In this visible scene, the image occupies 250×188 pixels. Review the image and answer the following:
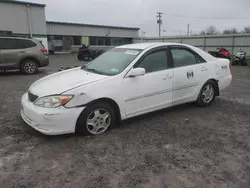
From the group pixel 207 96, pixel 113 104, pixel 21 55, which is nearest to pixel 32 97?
pixel 113 104

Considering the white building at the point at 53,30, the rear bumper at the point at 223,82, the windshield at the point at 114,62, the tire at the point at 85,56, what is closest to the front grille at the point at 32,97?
the windshield at the point at 114,62

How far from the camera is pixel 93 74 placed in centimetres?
396

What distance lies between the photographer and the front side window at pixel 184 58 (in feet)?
15.0

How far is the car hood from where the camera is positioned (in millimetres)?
3451

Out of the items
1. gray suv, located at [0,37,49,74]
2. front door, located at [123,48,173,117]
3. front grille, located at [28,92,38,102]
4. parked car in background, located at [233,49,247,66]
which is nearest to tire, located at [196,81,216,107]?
front door, located at [123,48,173,117]

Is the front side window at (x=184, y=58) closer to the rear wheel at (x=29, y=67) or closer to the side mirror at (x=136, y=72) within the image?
the side mirror at (x=136, y=72)

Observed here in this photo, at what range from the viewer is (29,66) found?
999cm

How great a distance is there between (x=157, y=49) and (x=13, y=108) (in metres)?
3.27

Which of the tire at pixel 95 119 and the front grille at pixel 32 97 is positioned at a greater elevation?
the front grille at pixel 32 97

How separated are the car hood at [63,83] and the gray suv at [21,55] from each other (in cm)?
640

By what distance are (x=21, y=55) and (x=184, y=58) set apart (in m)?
7.41

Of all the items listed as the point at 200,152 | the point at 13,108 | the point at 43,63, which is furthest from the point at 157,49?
the point at 43,63

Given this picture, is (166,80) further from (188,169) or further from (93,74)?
(188,169)

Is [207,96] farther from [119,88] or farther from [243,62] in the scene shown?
[243,62]
